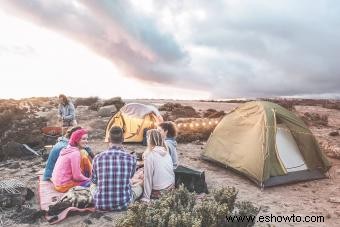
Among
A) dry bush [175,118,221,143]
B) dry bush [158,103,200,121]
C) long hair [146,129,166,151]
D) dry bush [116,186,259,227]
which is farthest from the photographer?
dry bush [158,103,200,121]

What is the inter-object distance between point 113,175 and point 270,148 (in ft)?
15.1

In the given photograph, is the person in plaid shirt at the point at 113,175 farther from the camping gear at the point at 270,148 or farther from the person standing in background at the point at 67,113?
the person standing in background at the point at 67,113

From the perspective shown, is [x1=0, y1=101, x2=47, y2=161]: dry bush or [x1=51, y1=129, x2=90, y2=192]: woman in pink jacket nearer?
[x1=51, y1=129, x2=90, y2=192]: woman in pink jacket

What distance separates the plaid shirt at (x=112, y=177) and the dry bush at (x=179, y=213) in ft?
4.76

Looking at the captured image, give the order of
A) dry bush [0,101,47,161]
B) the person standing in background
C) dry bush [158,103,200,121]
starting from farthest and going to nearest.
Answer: dry bush [158,103,200,121] < the person standing in background < dry bush [0,101,47,161]

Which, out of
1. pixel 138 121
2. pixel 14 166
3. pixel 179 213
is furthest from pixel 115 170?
pixel 138 121

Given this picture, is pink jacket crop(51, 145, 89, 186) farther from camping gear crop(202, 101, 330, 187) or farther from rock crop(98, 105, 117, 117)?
rock crop(98, 105, 117, 117)

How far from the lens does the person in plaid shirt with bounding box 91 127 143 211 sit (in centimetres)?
696

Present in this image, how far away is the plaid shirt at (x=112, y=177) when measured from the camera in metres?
6.96

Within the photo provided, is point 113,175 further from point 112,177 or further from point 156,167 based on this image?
point 156,167

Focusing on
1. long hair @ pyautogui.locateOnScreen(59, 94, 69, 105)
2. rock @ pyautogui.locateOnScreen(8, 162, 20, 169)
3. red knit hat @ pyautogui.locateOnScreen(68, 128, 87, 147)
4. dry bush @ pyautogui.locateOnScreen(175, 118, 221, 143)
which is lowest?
rock @ pyautogui.locateOnScreen(8, 162, 20, 169)

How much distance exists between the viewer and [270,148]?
986 centimetres

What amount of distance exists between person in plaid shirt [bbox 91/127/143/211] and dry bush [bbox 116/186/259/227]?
57.4 inches

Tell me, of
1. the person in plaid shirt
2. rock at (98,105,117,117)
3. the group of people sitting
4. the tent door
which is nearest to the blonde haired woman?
the group of people sitting
